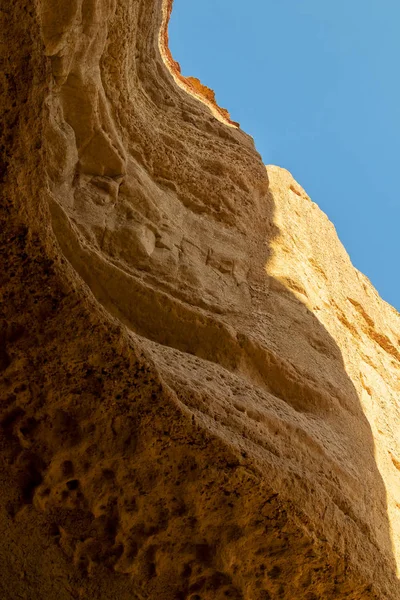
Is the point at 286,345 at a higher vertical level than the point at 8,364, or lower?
higher

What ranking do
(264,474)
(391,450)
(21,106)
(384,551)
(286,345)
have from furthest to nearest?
(391,450), (286,345), (384,551), (264,474), (21,106)

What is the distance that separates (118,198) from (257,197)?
3.20m

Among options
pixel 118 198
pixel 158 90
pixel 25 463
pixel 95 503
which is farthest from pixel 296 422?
pixel 158 90

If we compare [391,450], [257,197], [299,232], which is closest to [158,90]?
[257,197]

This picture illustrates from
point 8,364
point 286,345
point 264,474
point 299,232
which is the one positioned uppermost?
point 299,232

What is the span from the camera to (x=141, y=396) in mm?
3289

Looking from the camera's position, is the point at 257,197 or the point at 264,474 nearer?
the point at 264,474

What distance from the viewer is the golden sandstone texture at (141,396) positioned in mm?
3172

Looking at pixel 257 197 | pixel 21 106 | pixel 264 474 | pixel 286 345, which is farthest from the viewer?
pixel 257 197

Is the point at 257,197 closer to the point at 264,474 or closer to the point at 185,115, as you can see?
the point at 185,115

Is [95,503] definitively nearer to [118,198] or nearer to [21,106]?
[21,106]

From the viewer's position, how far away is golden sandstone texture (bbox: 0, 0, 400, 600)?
3172 millimetres

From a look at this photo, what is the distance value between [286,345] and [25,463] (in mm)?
2780

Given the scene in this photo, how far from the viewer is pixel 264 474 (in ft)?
11.3
